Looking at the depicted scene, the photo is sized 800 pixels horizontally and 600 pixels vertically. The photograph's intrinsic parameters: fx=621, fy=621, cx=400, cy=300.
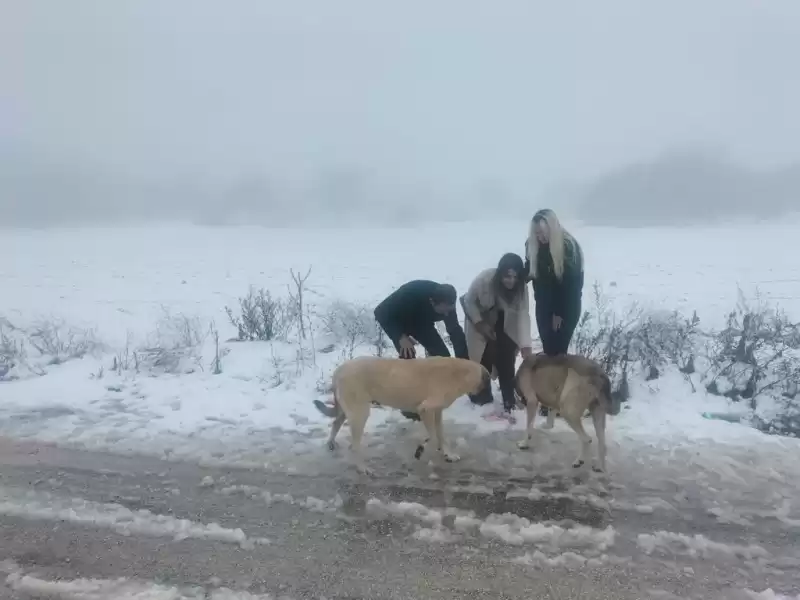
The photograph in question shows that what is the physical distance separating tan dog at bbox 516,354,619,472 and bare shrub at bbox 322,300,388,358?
3301 mm

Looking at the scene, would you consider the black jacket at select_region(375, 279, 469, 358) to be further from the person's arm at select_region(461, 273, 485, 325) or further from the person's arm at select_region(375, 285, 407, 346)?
the person's arm at select_region(461, 273, 485, 325)

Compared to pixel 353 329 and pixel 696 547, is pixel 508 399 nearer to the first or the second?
pixel 696 547

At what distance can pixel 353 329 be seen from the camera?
33.1ft

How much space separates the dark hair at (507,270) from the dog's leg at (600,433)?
165cm

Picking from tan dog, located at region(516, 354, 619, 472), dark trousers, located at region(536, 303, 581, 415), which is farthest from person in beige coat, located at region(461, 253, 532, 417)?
tan dog, located at region(516, 354, 619, 472)

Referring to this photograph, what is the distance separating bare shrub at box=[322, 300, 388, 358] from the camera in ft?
31.2

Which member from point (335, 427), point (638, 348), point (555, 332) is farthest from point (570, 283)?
point (335, 427)

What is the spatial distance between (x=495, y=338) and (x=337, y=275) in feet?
46.8

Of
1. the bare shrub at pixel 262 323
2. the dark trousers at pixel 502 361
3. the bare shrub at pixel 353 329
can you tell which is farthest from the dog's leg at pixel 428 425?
the bare shrub at pixel 262 323

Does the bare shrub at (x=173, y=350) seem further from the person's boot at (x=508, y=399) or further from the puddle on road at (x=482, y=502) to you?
the puddle on road at (x=482, y=502)

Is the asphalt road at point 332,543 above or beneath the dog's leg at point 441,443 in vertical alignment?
beneath

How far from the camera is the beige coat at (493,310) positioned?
6.82 meters

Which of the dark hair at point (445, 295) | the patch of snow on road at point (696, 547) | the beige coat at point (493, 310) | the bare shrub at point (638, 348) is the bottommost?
the patch of snow on road at point (696, 547)

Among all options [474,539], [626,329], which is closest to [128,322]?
[626,329]
